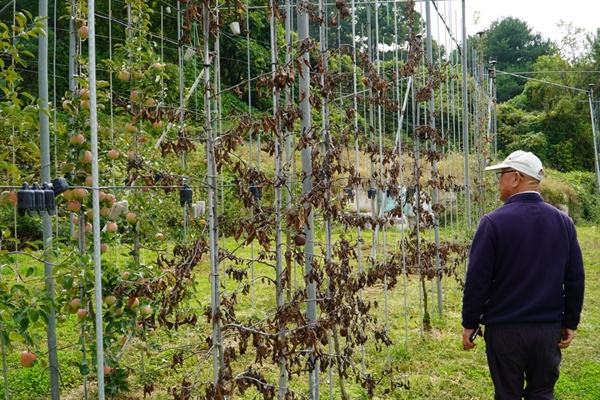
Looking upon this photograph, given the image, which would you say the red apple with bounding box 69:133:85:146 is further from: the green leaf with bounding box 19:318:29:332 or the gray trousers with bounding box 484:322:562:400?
the gray trousers with bounding box 484:322:562:400

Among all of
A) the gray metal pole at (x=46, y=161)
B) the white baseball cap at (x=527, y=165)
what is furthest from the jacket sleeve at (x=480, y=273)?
the gray metal pole at (x=46, y=161)

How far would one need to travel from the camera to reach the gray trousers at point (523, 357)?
329 centimetres

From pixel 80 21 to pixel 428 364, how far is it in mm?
3972

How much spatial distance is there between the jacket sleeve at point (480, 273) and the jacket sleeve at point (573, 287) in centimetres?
44

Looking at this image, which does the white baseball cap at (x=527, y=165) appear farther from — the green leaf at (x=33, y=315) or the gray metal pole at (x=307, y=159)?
the green leaf at (x=33, y=315)

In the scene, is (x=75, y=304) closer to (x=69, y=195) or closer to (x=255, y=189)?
(x=69, y=195)

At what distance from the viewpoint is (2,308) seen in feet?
8.96

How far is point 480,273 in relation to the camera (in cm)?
334

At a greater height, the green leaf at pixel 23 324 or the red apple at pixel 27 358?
the green leaf at pixel 23 324

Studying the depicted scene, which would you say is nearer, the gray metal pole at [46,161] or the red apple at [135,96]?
the gray metal pole at [46,161]

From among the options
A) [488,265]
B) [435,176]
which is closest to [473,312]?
[488,265]

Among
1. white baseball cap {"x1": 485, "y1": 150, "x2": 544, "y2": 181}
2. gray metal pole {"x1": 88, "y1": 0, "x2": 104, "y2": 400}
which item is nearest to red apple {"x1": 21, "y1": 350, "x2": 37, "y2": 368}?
gray metal pole {"x1": 88, "y1": 0, "x2": 104, "y2": 400}

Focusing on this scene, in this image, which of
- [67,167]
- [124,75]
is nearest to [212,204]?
[67,167]

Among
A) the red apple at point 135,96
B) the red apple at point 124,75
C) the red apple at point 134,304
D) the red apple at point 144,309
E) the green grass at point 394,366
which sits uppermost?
the red apple at point 124,75
